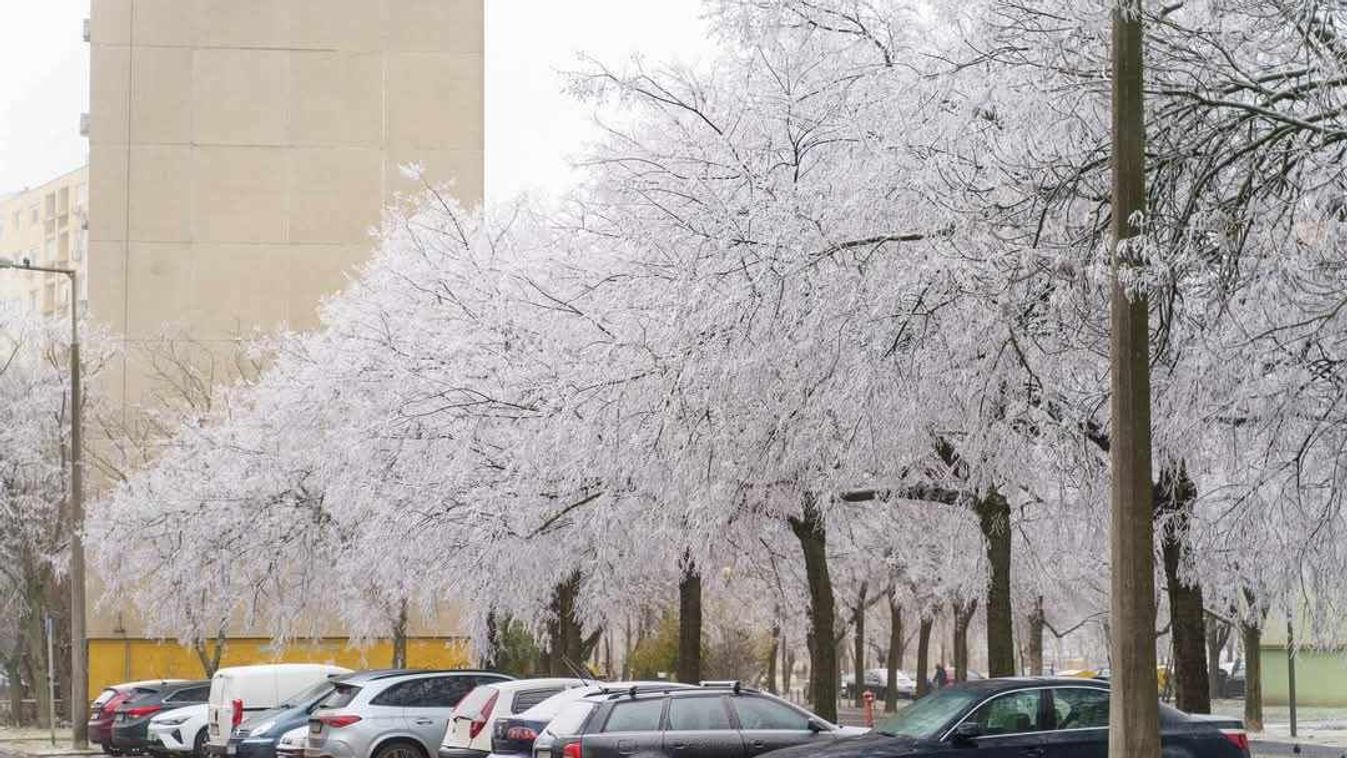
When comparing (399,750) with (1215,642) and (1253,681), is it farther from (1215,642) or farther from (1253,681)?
(1215,642)

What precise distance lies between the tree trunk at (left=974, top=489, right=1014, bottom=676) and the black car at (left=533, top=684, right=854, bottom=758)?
3.72 m

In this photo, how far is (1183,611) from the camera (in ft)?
63.6

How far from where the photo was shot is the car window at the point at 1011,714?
1691cm

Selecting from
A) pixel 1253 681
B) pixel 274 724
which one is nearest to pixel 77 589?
pixel 274 724

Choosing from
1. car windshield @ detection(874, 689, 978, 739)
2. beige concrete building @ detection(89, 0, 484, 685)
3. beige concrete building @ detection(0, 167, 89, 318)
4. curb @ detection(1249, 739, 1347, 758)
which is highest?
beige concrete building @ detection(0, 167, 89, 318)

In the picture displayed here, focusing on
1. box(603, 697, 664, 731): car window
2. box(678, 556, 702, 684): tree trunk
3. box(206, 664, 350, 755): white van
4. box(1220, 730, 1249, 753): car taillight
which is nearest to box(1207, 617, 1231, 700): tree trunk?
box(678, 556, 702, 684): tree trunk

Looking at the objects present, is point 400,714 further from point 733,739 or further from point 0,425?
point 0,425

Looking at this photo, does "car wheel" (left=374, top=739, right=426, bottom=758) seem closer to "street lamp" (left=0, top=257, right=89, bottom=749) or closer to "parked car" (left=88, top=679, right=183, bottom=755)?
"parked car" (left=88, top=679, right=183, bottom=755)

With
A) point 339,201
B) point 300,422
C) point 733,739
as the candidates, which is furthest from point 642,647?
point 733,739

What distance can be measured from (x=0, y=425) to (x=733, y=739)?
34.5 metres

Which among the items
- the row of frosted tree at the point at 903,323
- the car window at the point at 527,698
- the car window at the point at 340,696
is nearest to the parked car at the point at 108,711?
the row of frosted tree at the point at 903,323

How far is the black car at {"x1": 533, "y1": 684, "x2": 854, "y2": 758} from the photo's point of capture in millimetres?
18734

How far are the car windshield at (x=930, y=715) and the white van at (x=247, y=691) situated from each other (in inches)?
510

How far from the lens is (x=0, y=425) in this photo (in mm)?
49000
